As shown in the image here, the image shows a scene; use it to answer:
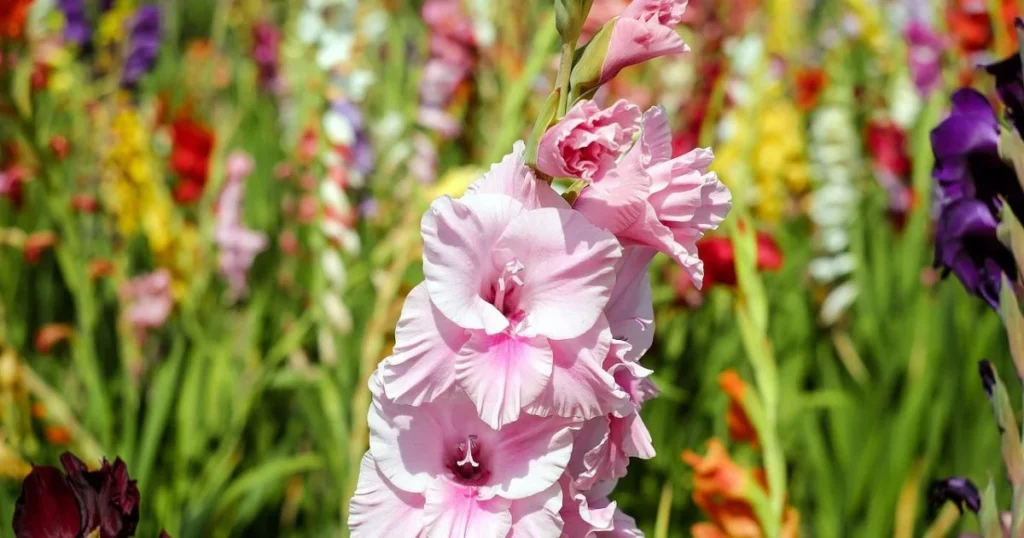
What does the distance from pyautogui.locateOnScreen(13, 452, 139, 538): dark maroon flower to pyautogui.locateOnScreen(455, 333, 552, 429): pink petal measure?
8.2 inches

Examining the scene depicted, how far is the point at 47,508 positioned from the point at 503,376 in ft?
0.89

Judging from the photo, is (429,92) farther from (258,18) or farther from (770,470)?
(770,470)

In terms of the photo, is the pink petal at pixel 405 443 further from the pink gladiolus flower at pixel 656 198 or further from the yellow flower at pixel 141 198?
the yellow flower at pixel 141 198

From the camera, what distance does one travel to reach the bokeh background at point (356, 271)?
1450 millimetres

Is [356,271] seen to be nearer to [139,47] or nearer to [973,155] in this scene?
[139,47]

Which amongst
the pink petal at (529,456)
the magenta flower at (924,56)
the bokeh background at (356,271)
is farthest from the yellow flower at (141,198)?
the magenta flower at (924,56)

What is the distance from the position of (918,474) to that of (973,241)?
32.1 inches

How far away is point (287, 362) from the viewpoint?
198 cm

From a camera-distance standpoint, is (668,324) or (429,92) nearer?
(668,324)

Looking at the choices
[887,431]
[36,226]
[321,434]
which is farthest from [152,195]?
[887,431]

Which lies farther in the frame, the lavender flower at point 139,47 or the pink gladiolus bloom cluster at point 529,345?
the lavender flower at point 139,47

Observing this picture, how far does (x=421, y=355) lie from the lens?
50 centimetres

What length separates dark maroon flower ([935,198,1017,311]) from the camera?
745mm

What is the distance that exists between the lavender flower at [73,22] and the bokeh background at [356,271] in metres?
0.01
